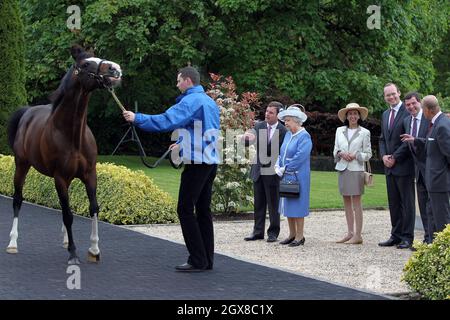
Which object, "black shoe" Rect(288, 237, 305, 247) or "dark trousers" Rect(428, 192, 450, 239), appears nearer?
"dark trousers" Rect(428, 192, 450, 239)

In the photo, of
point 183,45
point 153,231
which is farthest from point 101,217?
point 183,45

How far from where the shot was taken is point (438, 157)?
33.3 ft

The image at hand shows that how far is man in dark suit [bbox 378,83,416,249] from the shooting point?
→ 11.3 m

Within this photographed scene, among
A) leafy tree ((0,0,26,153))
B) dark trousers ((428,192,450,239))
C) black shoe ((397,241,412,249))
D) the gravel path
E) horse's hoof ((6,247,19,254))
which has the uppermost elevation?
leafy tree ((0,0,26,153))

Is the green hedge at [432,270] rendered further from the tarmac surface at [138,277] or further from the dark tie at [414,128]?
the dark tie at [414,128]

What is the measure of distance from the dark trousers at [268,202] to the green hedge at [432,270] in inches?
169

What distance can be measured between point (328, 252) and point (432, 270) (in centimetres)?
348

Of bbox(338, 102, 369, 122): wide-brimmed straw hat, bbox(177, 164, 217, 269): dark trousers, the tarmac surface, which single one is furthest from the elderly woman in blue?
bbox(177, 164, 217, 269): dark trousers

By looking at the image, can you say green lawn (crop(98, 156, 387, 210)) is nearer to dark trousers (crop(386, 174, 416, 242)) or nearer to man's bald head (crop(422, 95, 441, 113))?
dark trousers (crop(386, 174, 416, 242))

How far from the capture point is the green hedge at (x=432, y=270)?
289 inches

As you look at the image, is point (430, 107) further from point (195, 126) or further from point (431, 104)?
point (195, 126)

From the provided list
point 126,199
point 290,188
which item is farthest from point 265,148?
point 126,199

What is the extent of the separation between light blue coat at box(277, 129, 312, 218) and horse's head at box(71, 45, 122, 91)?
321 centimetres

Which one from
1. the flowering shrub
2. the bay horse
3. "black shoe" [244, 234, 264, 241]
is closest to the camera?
the bay horse
